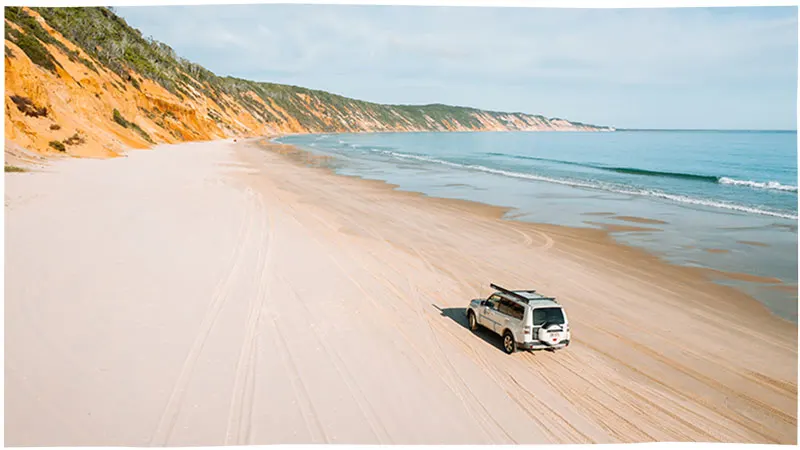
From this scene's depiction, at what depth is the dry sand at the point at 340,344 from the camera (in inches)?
243

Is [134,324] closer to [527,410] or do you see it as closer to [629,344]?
[527,410]

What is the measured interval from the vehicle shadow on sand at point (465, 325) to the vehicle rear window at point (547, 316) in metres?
0.79

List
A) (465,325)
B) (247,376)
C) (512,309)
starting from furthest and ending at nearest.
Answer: (465,325) → (512,309) → (247,376)

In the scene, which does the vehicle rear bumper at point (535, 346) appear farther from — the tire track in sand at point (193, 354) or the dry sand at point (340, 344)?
the tire track in sand at point (193, 354)

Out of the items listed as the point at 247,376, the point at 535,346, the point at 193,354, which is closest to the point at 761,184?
the point at 535,346

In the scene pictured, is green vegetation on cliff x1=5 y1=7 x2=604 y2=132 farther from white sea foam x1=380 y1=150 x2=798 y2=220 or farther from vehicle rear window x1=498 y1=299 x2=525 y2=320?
vehicle rear window x1=498 y1=299 x2=525 y2=320

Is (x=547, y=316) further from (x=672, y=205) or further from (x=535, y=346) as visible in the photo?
(x=672, y=205)

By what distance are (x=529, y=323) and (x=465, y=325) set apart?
5.20 feet

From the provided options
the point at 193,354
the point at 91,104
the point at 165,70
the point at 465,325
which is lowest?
the point at 465,325

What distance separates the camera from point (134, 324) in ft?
26.3

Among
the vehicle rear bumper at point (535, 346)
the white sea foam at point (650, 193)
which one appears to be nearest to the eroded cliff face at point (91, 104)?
the vehicle rear bumper at point (535, 346)

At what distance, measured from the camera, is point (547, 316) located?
8.38m

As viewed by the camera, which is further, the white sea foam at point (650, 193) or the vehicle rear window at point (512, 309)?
the white sea foam at point (650, 193)

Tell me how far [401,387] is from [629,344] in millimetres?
4344
